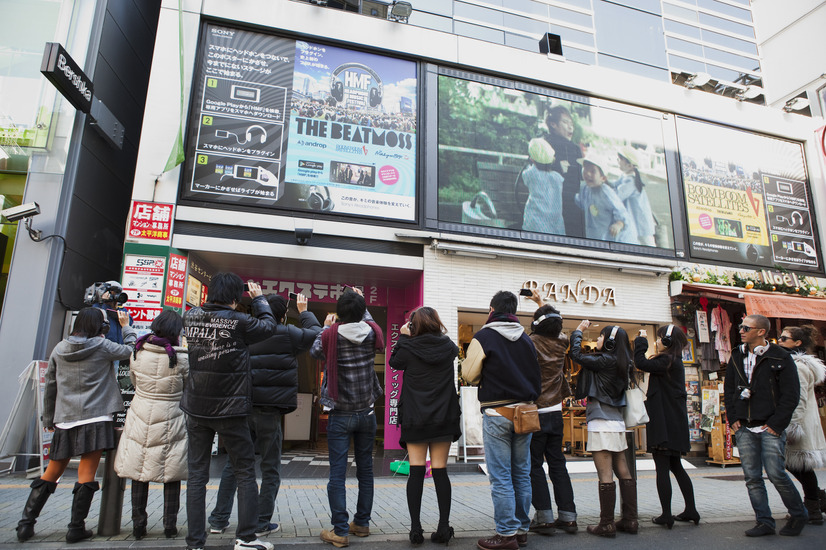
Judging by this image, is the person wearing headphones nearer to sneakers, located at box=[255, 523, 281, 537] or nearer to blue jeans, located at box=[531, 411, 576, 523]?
blue jeans, located at box=[531, 411, 576, 523]

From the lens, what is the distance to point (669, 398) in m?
4.84

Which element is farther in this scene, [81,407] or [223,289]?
[81,407]

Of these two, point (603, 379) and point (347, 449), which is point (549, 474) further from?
point (347, 449)

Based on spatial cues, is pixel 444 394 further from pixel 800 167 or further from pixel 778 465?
pixel 800 167

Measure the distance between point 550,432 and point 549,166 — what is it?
711 centimetres

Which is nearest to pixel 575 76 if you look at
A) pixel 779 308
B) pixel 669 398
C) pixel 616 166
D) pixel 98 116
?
pixel 616 166

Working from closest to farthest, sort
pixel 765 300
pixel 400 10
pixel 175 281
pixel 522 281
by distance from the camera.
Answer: pixel 175 281 < pixel 522 281 < pixel 400 10 < pixel 765 300

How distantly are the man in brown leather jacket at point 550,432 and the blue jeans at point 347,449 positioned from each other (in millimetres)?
1447

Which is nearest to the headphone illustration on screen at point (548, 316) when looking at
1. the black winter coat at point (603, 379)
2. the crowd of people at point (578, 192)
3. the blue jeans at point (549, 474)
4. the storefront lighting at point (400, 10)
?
the black winter coat at point (603, 379)

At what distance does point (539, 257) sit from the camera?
387 inches

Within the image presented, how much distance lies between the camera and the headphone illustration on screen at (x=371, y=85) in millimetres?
9508

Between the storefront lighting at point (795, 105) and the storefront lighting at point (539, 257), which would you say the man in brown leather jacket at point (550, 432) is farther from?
the storefront lighting at point (795, 105)

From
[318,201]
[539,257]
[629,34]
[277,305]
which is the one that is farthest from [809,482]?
[629,34]

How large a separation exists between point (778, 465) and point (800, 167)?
11590 millimetres
